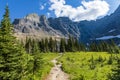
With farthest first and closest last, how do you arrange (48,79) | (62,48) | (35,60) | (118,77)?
(62,48), (35,60), (48,79), (118,77)

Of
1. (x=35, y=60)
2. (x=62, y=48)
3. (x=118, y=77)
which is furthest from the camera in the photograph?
(x=62, y=48)

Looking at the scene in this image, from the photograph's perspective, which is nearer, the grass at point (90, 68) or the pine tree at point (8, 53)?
the pine tree at point (8, 53)

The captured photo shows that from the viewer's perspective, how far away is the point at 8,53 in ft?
89.5

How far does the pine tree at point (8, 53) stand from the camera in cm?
2684

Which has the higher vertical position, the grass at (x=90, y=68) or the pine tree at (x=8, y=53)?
the pine tree at (x=8, y=53)

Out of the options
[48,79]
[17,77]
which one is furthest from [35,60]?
[17,77]

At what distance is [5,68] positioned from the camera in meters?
27.4

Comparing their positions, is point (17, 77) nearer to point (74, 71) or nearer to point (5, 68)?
point (5, 68)

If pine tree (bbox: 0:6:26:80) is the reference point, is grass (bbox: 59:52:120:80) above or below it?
below

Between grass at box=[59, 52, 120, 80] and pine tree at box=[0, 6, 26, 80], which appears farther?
grass at box=[59, 52, 120, 80]

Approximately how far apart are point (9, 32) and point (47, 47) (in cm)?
12444

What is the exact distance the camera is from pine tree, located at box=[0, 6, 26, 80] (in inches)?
1057

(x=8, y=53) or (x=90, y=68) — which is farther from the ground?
(x=8, y=53)

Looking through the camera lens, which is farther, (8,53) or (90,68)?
(90,68)
